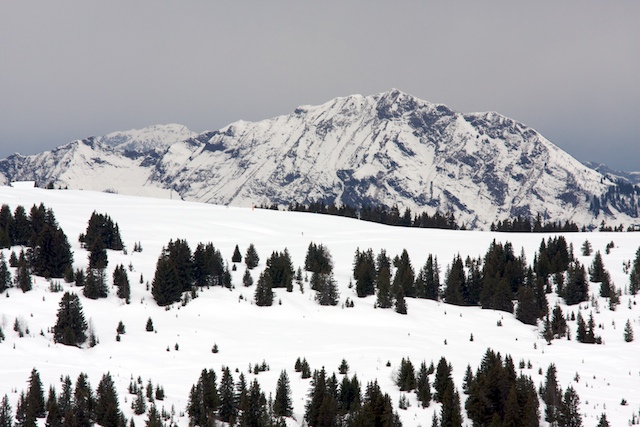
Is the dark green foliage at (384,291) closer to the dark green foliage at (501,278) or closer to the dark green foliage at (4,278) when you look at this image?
the dark green foliage at (501,278)

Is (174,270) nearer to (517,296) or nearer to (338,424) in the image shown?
(338,424)

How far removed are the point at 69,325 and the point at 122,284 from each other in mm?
14379

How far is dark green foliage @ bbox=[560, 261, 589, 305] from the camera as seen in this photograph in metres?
72.6

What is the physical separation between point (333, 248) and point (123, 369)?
200 ft

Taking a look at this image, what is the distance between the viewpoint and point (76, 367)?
4353cm

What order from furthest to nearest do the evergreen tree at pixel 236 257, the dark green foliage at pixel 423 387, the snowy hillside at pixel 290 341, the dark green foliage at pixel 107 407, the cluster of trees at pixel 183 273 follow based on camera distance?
the evergreen tree at pixel 236 257
the cluster of trees at pixel 183 273
the snowy hillside at pixel 290 341
the dark green foliage at pixel 423 387
the dark green foliage at pixel 107 407

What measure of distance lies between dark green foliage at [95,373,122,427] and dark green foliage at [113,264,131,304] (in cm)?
2701

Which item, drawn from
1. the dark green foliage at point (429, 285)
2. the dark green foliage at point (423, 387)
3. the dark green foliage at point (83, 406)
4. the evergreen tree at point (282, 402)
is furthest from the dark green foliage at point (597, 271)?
the dark green foliage at point (83, 406)

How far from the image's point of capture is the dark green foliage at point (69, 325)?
48.6 metres

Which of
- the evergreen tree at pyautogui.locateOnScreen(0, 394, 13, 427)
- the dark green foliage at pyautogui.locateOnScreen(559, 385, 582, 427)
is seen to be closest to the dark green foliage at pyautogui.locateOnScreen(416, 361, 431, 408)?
the dark green foliage at pyautogui.locateOnScreen(559, 385, 582, 427)

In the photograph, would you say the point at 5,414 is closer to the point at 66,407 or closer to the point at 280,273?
the point at 66,407

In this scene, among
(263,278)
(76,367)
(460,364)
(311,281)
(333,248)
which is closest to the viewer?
(76,367)

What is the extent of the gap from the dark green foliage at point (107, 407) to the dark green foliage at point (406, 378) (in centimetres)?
1882

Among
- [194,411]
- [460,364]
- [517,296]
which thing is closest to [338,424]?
[194,411]
